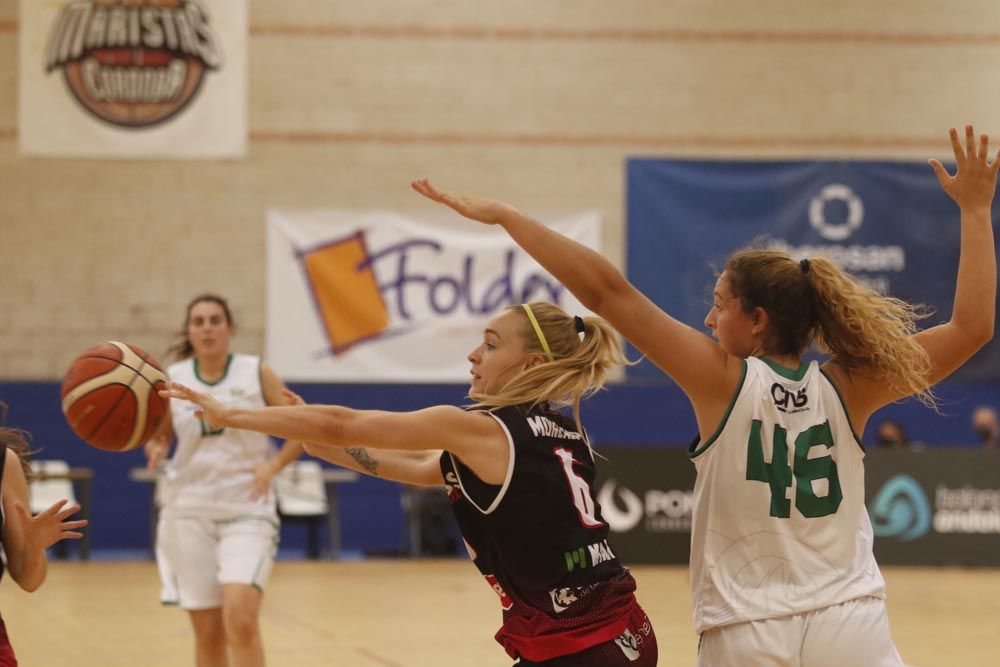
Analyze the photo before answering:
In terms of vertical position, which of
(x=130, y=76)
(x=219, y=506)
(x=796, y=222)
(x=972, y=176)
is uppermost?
(x=130, y=76)

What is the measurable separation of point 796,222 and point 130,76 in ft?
25.1

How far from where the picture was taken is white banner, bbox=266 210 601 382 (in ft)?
45.5

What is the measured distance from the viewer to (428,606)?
942cm

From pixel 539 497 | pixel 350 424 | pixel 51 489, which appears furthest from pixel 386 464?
pixel 51 489

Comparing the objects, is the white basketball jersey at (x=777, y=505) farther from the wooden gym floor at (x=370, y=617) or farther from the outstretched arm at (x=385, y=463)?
the wooden gym floor at (x=370, y=617)

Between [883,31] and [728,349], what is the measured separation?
1278 cm

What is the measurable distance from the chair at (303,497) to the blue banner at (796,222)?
3.89 m

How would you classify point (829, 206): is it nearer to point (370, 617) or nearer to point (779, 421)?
point (370, 617)

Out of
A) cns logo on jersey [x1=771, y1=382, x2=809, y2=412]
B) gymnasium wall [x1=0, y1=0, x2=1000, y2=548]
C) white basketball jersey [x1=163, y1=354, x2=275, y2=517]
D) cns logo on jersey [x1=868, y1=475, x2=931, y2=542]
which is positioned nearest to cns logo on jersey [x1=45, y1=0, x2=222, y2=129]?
gymnasium wall [x1=0, y1=0, x2=1000, y2=548]

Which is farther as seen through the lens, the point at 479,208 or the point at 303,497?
the point at 303,497

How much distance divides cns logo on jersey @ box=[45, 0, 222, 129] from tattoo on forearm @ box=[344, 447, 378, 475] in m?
11.1

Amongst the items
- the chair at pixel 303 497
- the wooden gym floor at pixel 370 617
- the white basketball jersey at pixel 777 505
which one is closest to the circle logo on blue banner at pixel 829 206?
the wooden gym floor at pixel 370 617

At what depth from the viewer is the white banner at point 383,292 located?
45.5ft

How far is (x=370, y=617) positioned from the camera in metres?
8.81
